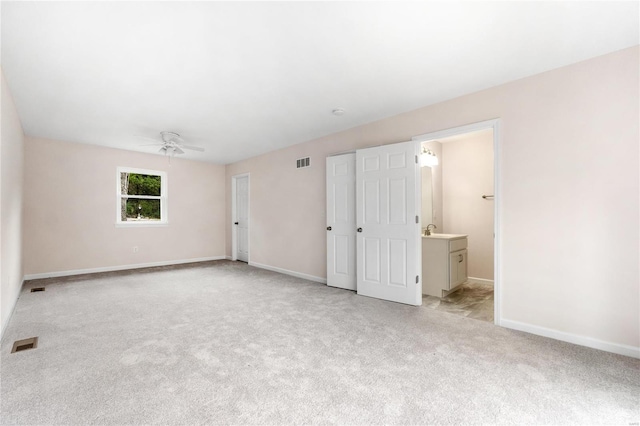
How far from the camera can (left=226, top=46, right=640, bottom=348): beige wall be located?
2396 millimetres

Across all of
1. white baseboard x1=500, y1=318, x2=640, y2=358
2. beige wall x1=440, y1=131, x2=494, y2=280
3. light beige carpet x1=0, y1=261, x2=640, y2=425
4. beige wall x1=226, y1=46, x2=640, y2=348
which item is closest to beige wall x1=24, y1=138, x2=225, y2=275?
light beige carpet x1=0, y1=261, x2=640, y2=425

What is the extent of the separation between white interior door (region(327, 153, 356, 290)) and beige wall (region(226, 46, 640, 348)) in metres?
1.55

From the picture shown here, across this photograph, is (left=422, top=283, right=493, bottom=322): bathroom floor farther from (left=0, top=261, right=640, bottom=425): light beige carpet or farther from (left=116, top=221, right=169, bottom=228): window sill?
(left=116, top=221, right=169, bottom=228): window sill

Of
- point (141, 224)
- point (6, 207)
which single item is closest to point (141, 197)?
point (141, 224)

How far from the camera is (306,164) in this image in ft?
17.5

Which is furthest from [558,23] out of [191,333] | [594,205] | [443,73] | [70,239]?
[70,239]

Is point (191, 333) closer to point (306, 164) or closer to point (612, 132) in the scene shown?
point (306, 164)

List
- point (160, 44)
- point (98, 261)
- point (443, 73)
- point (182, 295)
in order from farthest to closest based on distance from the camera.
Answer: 1. point (98, 261)
2. point (182, 295)
3. point (443, 73)
4. point (160, 44)

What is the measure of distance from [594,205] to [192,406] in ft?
11.4

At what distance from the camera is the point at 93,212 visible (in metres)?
5.76

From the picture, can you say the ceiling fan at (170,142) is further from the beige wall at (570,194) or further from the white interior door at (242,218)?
the beige wall at (570,194)

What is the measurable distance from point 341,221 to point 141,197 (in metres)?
4.70

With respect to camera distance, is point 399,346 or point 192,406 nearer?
point 192,406

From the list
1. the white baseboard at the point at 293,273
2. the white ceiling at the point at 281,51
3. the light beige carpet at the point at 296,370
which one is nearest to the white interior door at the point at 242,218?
the white baseboard at the point at 293,273
